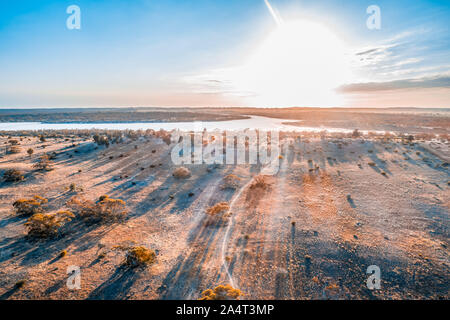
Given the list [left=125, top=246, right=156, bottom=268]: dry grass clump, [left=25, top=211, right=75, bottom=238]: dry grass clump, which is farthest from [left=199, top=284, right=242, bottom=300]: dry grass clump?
[left=25, top=211, right=75, bottom=238]: dry grass clump

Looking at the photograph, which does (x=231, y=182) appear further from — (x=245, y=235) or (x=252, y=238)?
(x=252, y=238)

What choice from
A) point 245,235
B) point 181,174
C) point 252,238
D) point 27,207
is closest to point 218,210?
point 245,235

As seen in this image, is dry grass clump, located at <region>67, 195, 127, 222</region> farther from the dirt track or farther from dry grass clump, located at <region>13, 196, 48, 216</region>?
dry grass clump, located at <region>13, 196, 48, 216</region>

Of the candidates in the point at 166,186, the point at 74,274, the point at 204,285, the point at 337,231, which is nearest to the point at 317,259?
the point at 337,231

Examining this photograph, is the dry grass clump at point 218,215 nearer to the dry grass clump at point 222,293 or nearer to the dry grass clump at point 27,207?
the dry grass clump at point 222,293

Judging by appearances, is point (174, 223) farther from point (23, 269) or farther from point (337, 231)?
point (337, 231)

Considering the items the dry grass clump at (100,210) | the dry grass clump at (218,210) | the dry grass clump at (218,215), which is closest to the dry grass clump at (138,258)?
the dry grass clump at (218,215)

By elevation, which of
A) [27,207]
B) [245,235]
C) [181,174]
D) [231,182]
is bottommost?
[245,235]
